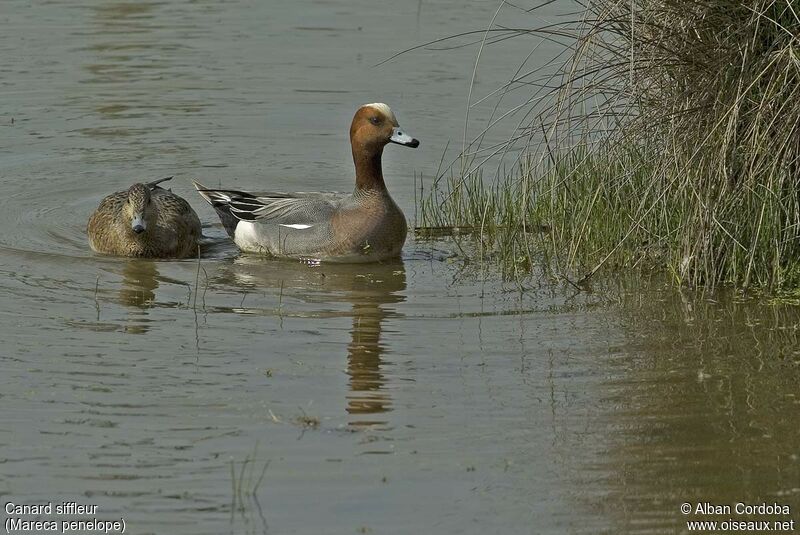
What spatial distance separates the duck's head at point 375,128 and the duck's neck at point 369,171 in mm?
35

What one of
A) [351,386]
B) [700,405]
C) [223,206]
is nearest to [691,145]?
[700,405]

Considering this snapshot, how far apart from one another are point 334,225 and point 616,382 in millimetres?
3514

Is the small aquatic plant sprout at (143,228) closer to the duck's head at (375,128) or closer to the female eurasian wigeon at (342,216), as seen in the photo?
the female eurasian wigeon at (342,216)

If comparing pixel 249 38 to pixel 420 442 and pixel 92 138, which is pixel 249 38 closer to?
pixel 92 138

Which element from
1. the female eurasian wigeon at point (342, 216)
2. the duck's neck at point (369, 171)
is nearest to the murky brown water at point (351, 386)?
the female eurasian wigeon at point (342, 216)

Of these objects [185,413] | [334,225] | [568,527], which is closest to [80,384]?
[185,413]

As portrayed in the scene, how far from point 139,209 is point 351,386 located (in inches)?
141

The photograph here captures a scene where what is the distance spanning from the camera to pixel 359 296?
8.30m

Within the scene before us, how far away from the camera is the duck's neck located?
959cm

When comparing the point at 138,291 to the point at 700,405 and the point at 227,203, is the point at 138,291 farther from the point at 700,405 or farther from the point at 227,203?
the point at 700,405

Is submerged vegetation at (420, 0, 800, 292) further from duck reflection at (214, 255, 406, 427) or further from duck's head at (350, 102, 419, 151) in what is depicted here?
duck's head at (350, 102, 419, 151)

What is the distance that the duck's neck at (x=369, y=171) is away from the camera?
378 inches

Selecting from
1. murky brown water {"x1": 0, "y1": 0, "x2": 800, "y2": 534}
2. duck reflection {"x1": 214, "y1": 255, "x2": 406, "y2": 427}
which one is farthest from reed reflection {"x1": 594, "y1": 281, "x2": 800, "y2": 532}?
duck reflection {"x1": 214, "y1": 255, "x2": 406, "y2": 427}

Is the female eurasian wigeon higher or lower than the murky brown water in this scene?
higher
